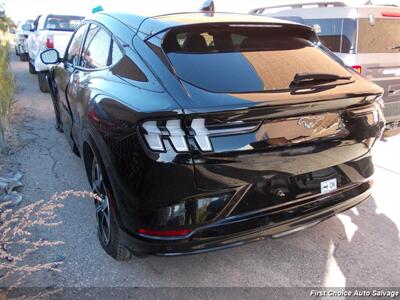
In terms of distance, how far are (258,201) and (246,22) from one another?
50.4 inches

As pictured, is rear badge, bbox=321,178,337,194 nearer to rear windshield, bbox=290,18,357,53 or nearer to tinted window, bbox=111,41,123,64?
tinted window, bbox=111,41,123,64

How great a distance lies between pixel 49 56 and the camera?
4512mm

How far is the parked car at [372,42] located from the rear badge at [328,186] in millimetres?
3018

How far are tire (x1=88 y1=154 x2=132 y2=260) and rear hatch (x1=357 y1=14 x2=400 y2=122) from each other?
3819mm

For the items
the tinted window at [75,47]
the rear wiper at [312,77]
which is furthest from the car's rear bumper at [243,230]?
the tinted window at [75,47]

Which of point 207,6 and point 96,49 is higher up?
point 207,6

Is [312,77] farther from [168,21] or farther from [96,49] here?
[96,49]

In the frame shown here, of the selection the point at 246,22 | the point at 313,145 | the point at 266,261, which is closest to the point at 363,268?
the point at 266,261

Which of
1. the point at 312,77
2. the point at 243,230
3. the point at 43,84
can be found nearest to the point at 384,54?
the point at 312,77

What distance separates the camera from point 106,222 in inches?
116

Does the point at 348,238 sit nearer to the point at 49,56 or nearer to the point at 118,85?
the point at 118,85

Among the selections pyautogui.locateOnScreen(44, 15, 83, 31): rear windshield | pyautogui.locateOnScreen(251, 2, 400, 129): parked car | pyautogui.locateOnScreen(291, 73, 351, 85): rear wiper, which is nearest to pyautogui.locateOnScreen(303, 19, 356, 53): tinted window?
pyautogui.locateOnScreen(251, 2, 400, 129): parked car

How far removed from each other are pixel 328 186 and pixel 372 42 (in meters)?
3.46

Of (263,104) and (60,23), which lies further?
(60,23)
